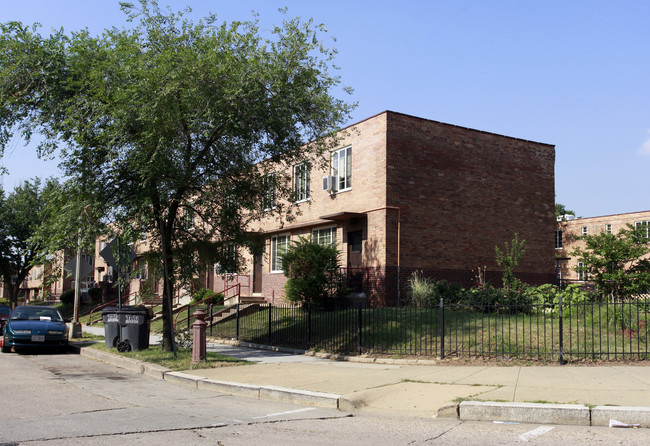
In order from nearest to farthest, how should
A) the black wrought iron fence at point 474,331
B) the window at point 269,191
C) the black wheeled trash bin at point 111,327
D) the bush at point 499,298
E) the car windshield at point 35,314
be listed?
1. the black wrought iron fence at point 474,331
2. the black wheeled trash bin at point 111,327
3. the window at point 269,191
4. the car windshield at point 35,314
5. the bush at point 499,298

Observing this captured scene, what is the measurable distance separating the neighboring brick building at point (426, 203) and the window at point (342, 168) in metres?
0.04

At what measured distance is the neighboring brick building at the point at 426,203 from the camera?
2036 centimetres

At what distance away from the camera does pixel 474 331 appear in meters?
14.4

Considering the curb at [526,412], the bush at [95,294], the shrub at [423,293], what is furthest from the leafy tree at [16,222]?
the curb at [526,412]

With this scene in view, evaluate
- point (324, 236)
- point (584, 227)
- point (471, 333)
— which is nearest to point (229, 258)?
point (471, 333)

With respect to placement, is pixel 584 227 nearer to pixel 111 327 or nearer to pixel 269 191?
pixel 269 191

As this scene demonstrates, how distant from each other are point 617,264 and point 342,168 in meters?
10.3

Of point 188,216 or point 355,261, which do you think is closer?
point 188,216

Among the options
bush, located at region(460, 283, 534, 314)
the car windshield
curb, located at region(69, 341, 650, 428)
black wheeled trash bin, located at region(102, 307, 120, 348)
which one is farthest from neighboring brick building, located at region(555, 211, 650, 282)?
curb, located at region(69, 341, 650, 428)

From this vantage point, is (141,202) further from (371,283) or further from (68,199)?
(371,283)

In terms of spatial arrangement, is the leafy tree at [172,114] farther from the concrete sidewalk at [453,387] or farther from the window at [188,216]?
the concrete sidewalk at [453,387]

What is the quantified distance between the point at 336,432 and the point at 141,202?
8.73 metres

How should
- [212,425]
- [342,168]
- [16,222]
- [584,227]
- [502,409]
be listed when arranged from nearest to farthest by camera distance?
[212,425] < [502,409] < [342,168] < [16,222] < [584,227]

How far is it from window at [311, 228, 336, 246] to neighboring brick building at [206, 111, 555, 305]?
44 millimetres
